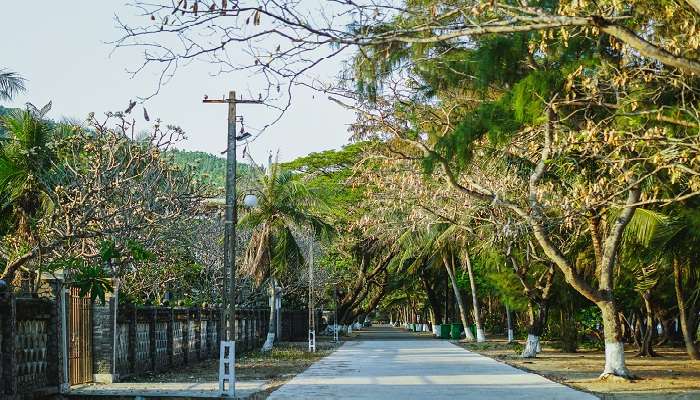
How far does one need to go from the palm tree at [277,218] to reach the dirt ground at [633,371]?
865 cm

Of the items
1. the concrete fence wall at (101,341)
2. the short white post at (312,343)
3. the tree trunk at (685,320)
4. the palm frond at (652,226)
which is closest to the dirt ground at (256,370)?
the concrete fence wall at (101,341)

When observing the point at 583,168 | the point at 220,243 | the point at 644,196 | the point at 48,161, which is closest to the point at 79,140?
the point at 48,161

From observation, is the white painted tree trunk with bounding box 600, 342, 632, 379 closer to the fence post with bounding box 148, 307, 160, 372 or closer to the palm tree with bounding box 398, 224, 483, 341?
the fence post with bounding box 148, 307, 160, 372

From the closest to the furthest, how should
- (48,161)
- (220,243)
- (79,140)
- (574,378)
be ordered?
(79,140), (574,378), (48,161), (220,243)

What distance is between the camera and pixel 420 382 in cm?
2036

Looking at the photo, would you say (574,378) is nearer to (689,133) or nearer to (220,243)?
(689,133)

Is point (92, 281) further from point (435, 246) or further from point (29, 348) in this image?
point (435, 246)

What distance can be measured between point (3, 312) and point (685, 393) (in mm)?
11545

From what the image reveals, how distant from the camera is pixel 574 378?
21500 mm

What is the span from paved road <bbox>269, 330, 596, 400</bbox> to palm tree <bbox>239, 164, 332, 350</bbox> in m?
8.38

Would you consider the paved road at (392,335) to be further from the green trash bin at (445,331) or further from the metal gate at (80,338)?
the metal gate at (80,338)

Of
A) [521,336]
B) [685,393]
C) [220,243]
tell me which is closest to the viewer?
[685,393]

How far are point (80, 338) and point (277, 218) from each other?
18534 mm

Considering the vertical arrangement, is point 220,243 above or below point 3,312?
above
